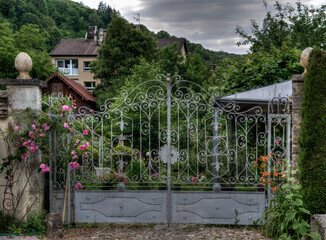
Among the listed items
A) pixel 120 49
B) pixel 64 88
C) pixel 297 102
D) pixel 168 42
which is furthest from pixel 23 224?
pixel 168 42

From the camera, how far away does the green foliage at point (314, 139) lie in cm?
439

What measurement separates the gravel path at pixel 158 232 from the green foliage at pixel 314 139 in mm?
1042

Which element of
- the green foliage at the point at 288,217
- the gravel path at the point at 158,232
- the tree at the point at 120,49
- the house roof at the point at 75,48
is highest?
the house roof at the point at 75,48

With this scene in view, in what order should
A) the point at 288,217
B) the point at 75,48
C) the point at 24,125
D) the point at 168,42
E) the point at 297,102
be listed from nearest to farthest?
the point at 288,217 < the point at 297,102 < the point at 24,125 < the point at 75,48 < the point at 168,42

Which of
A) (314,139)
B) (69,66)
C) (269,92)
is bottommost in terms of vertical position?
(314,139)

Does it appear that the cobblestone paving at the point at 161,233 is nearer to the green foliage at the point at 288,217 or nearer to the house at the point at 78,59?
the green foliage at the point at 288,217

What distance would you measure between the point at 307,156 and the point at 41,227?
404 centimetres

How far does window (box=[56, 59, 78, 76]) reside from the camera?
36625 millimetres

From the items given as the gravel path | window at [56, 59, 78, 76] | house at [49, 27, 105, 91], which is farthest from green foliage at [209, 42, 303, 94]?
window at [56, 59, 78, 76]

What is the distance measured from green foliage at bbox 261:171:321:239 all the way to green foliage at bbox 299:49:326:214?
0.15 meters

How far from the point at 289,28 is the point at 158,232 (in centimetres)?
1031

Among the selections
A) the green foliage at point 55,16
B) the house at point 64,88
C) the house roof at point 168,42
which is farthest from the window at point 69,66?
the house at point 64,88

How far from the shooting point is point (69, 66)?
36.8 metres

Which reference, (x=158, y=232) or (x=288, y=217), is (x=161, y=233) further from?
(x=288, y=217)
